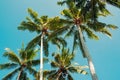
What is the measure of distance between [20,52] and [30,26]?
3.76 meters

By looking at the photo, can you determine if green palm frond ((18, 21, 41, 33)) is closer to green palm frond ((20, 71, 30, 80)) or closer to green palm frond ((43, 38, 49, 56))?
green palm frond ((43, 38, 49, 56))

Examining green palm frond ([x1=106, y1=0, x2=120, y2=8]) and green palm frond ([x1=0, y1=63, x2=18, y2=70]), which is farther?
green palm frond ([x1=0, y1=63, x2=18, y2=70])

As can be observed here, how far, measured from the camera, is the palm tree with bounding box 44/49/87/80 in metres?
34.1

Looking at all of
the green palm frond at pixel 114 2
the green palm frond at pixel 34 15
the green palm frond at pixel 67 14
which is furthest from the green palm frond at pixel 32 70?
the green palm frond at pixel 114 2

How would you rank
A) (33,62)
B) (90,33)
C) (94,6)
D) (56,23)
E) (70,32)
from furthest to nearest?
(33,62) → (70,32) → (90,33) → (56,23) → (94,6)

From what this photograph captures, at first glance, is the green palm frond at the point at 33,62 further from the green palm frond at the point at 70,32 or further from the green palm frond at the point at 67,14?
the green palm frond at the point at 67,14

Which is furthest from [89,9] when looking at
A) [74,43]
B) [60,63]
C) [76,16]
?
[60,63]

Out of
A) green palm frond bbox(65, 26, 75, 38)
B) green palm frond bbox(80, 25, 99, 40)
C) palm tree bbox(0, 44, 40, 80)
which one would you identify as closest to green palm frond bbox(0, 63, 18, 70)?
palm tree bbox(0, 44, 40, 80)

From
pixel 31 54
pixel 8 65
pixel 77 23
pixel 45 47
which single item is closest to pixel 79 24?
pixel 77 23

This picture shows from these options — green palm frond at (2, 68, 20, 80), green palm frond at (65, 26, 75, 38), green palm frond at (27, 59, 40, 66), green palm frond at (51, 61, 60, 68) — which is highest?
green palm frond at (65, 26, 75, 38)

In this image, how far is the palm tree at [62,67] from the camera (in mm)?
34062

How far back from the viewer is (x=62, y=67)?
3450 centimetres

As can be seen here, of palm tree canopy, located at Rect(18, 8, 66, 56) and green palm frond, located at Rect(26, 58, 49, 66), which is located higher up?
palm tree canopy, located at Rect(18, 8, 66, 56)

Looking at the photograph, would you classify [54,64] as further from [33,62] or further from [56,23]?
[56,23]
